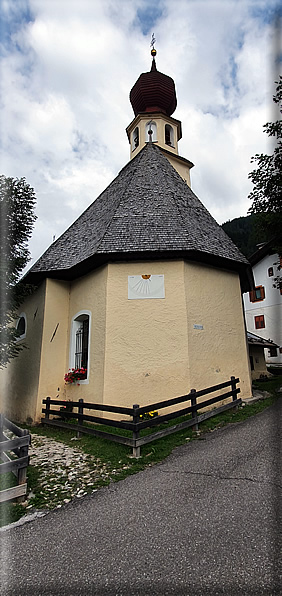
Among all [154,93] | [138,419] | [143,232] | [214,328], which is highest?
[154,93]

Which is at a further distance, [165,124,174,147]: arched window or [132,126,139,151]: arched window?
[132,126,139,151]: arched window

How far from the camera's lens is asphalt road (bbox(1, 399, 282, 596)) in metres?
2.70

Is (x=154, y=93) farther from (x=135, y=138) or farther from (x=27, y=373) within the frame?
(x=27, y=373)

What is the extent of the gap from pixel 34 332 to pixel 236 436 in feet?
24.3

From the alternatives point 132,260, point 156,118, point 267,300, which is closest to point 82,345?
point 132,260

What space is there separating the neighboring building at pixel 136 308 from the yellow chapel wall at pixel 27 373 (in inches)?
1.5

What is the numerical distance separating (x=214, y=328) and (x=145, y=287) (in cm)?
232

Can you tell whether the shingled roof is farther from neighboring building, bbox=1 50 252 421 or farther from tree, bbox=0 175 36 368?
tree, bbox=0 175 36 368

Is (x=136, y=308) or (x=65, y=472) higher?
(x=136, y=308)

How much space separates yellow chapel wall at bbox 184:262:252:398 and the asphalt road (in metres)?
4.15

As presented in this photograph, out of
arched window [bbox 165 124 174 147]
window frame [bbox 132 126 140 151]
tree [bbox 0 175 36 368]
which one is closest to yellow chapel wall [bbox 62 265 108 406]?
tree [bbox 0 175 36 368]

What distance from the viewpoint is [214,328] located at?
9.82m

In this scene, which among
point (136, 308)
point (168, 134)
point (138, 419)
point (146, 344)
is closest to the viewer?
point (138, 419)

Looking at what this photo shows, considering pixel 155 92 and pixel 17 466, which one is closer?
pixel 17 466
